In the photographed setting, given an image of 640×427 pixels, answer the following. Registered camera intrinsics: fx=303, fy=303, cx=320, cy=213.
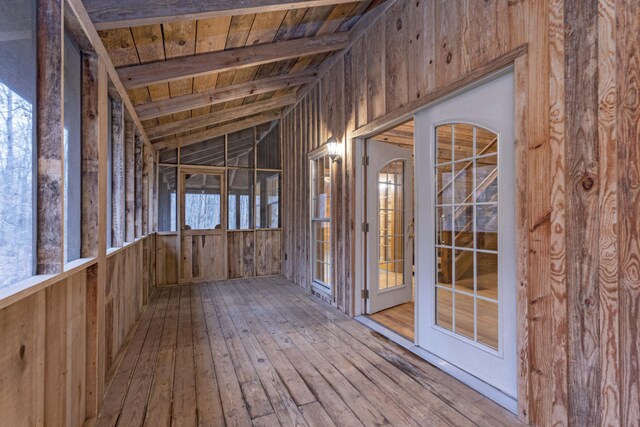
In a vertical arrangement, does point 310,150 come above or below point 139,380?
above

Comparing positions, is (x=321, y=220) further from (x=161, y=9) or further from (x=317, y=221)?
(x=161, y=9)

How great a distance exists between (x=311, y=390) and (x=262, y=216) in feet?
13.6

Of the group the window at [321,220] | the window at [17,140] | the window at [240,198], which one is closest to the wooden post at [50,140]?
the window at [17,140]

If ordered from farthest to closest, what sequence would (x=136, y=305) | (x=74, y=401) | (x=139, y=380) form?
1. (x=136, y=305)
2. (x=139, y=380)
3. (x=74, y=401)

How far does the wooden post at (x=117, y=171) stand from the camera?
2.59 meters

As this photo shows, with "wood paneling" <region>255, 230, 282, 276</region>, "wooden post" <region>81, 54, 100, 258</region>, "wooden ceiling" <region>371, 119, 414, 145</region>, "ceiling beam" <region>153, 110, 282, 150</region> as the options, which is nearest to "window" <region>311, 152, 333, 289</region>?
"wooden ceiling" <region>371, 119, 414, 145</region>

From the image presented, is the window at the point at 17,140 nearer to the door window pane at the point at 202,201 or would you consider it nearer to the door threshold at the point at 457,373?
the door threshold at the point at 457,373

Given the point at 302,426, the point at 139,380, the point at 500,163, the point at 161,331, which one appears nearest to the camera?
the point at 302,426

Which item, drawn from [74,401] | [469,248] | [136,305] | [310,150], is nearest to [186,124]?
[310,150]

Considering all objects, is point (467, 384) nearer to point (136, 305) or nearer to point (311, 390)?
point (311, 390)

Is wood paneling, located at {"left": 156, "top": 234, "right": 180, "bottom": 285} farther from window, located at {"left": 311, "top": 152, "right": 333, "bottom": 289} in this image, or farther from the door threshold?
the door threshold

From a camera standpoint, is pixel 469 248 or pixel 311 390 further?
pixel 469 248

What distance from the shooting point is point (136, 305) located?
3.35 meters

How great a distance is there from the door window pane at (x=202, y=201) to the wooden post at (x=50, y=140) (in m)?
4.05
